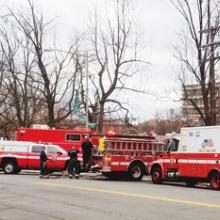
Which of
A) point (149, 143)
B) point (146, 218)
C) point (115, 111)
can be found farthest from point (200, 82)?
point (146, 218)

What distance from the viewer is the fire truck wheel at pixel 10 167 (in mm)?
29219

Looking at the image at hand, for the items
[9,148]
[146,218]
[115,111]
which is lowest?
[146,218]

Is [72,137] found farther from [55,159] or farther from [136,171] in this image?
[136,171]

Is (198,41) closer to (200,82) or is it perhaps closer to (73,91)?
(200,82)

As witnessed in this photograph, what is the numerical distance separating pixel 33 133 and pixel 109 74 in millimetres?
11160

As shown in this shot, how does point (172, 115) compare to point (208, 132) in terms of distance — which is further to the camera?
point (172, 115)

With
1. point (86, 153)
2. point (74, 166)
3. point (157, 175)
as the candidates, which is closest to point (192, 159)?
point (157, 175)

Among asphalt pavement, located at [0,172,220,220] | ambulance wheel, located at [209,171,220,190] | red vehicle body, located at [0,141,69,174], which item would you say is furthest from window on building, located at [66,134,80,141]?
asphalt pavement, located at [0,172,220,220]

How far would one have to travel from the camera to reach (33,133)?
112ft

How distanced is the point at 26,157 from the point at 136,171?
24.7 feet

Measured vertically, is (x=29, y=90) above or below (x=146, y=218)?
above

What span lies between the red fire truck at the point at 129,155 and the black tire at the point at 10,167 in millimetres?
6415

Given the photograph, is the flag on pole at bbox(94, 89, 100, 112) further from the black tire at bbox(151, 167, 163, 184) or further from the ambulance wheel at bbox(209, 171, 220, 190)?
the ambulance wheel at bbox(209, 171, 220, 190)

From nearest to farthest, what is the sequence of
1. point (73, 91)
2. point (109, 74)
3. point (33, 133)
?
point (33, 133) < point (109, 74) < point (73, 91)
